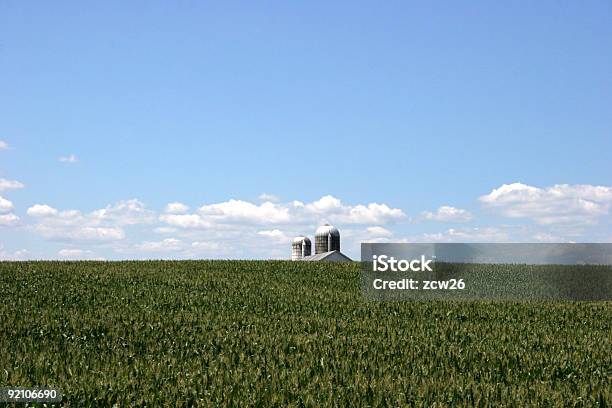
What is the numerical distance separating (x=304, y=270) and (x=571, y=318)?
12941 millimetres

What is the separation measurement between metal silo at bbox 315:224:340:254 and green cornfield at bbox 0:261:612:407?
48.7 meters

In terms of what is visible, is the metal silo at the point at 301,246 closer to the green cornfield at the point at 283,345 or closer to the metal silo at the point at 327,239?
the metal silo at the point at 327,239

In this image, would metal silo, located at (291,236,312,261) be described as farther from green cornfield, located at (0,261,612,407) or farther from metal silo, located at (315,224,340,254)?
green cornfield, located at (0,261,612,407)

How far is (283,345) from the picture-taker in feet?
43.9

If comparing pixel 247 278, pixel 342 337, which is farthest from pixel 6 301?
pixel 342 337

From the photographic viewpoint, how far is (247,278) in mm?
26250

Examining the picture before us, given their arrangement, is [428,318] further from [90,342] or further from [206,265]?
[206,265]

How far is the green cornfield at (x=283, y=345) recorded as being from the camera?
31.7ft

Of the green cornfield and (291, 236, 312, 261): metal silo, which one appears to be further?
(291, 236, 312, 261): metal silo

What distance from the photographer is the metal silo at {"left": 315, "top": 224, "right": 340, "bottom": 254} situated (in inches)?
2928

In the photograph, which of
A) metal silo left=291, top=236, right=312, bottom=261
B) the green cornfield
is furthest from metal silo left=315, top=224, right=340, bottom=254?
the green cornfield

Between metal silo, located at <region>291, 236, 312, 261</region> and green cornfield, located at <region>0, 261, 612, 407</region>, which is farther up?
metal silo, located at <region>291, 236, 312, 261</region>

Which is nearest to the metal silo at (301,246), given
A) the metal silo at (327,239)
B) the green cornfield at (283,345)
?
the metal silo at (327,239)

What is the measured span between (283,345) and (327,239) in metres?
61.1
